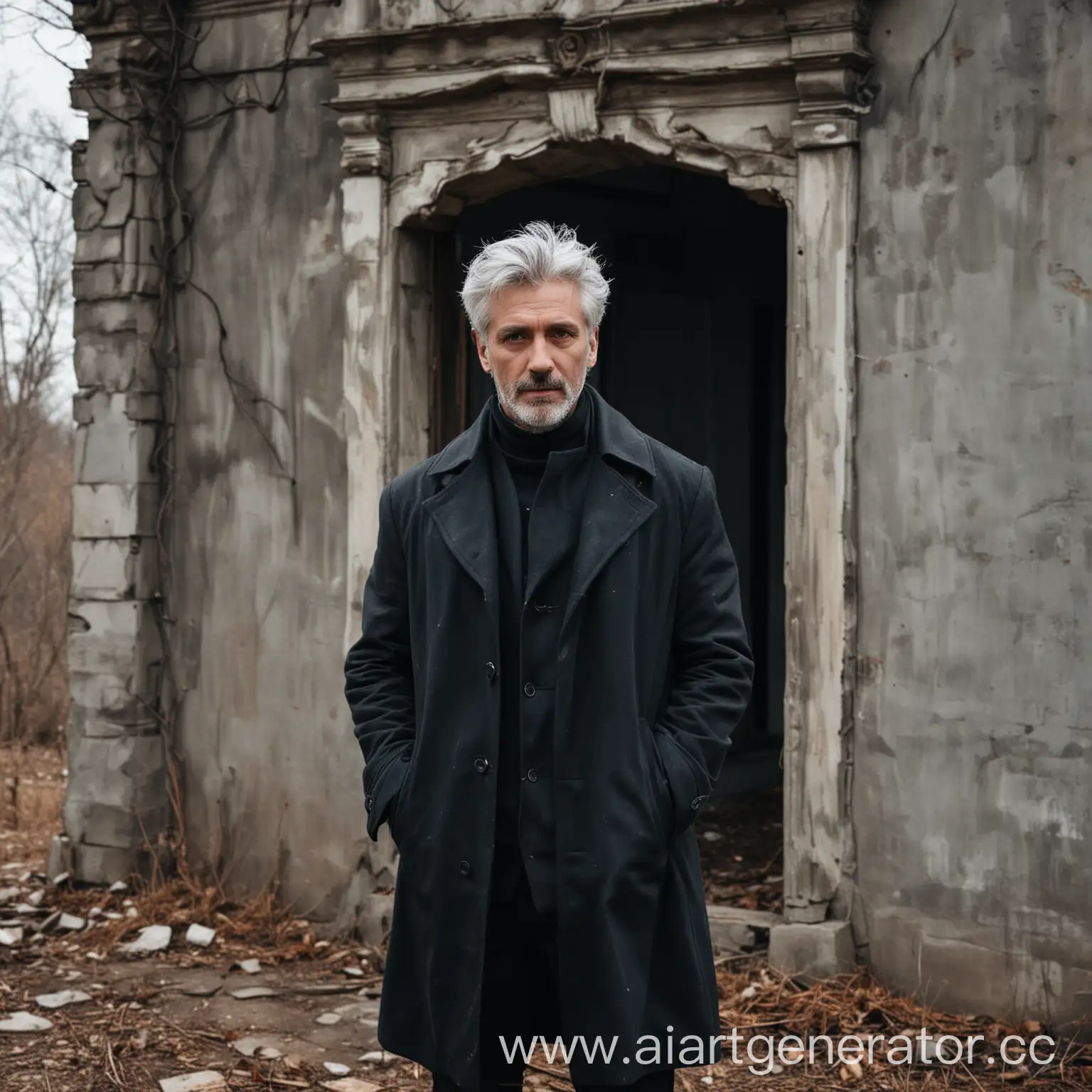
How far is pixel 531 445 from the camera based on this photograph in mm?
3133

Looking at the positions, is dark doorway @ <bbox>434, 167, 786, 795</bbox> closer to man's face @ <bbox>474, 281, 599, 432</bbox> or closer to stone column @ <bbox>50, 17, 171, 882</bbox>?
stone column @ <bbox>50, 17, 171, 882</bbox>

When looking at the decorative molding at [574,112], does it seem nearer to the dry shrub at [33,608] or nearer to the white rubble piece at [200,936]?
the white rubble piece at [200,936]

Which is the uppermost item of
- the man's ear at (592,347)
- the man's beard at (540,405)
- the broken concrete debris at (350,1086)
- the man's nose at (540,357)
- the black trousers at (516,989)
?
the man's ear at (592,347)

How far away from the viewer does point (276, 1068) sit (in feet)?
17.1

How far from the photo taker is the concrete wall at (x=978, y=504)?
5297 millimetres

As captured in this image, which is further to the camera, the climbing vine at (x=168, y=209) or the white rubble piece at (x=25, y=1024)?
the climbing vine at (x=168, y=209)

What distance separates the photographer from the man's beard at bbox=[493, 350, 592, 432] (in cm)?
303

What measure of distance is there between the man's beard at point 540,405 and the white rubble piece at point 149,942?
4258mm

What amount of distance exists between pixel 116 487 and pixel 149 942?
81.5 inches

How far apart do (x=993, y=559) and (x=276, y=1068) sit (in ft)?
9.89

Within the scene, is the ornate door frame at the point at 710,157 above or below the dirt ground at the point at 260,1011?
above

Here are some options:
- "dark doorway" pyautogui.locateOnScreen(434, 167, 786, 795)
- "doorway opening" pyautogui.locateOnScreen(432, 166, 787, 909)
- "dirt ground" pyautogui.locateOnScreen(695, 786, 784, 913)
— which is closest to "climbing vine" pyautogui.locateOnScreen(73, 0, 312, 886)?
"doorway opening" pyautogui.locateOnScreen(432, 166, 787, 909)

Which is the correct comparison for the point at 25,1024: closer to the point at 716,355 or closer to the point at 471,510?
the point at 471,510

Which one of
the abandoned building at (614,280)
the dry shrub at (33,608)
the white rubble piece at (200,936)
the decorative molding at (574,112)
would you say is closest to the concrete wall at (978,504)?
Result: the abandoned building at (614,280)
